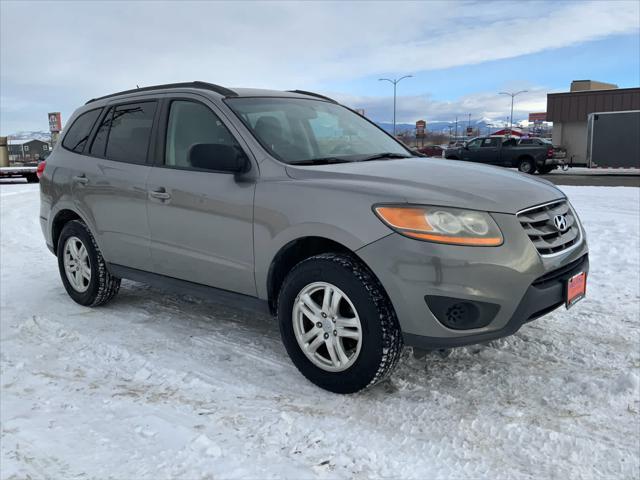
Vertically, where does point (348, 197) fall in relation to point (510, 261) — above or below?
above

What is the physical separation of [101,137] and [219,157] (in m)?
1.87

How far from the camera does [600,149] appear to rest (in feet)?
87.9

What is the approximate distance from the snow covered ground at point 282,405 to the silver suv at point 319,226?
0.33m

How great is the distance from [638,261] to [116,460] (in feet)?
18.3

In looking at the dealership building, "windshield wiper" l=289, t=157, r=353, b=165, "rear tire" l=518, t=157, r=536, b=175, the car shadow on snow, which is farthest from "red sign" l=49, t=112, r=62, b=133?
"windshield wiper" l=289, t=157, r=353, b=165

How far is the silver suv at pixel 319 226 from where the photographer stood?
9.26 feet

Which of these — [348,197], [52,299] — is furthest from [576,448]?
[52,299]

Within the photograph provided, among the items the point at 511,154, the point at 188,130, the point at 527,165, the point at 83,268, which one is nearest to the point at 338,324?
the point at 188,130

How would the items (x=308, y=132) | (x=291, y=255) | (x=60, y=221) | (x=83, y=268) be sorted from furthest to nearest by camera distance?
(x=60, y=221)
(x=83, y=268)
(x=308, y=132)
(x=291, y=255)

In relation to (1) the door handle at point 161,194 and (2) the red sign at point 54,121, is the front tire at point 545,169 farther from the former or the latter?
(2) the red sign at point 54,121

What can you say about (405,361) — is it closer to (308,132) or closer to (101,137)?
(308,132)

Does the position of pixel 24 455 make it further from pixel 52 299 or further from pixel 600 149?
pixel 600 149

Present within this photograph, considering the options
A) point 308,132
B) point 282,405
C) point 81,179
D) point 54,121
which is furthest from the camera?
point 54,121

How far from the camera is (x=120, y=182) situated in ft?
14.3
